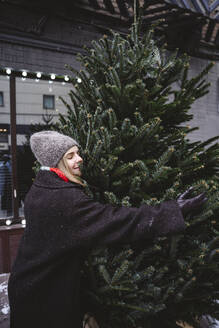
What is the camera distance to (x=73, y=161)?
5.39ft

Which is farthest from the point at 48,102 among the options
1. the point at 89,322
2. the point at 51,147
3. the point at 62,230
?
the point at 89,322

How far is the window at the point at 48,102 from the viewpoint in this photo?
5.33m

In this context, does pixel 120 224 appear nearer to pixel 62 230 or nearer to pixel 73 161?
pixel 62 230

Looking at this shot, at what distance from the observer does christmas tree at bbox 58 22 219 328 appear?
1488 mm

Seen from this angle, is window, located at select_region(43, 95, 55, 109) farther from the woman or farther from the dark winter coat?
the dark winter coat

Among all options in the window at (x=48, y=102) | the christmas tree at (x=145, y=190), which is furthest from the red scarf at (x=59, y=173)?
the window at (x=48, y=102)

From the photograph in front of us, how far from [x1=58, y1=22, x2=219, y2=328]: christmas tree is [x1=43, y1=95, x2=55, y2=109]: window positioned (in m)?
3.58

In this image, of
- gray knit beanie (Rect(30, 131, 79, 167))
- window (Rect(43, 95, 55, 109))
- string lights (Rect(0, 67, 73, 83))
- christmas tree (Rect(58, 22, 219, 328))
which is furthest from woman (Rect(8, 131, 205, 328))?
window (Rect(43, 95, 55, 109))

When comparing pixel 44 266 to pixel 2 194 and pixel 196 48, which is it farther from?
pixel 196 48

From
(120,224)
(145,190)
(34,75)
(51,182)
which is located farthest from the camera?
(34,75)

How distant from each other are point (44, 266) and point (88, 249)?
0.28 meters

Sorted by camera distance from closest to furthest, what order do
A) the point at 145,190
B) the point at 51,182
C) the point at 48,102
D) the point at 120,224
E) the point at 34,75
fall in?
the point at 120,224 → the point at 51,182 → the point at 145,190 → the point at 34,75 → the point at 48,102

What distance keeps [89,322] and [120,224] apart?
819mm

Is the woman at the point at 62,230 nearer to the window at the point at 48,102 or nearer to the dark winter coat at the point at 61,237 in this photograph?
the dark winter coat at the point at 61,237
